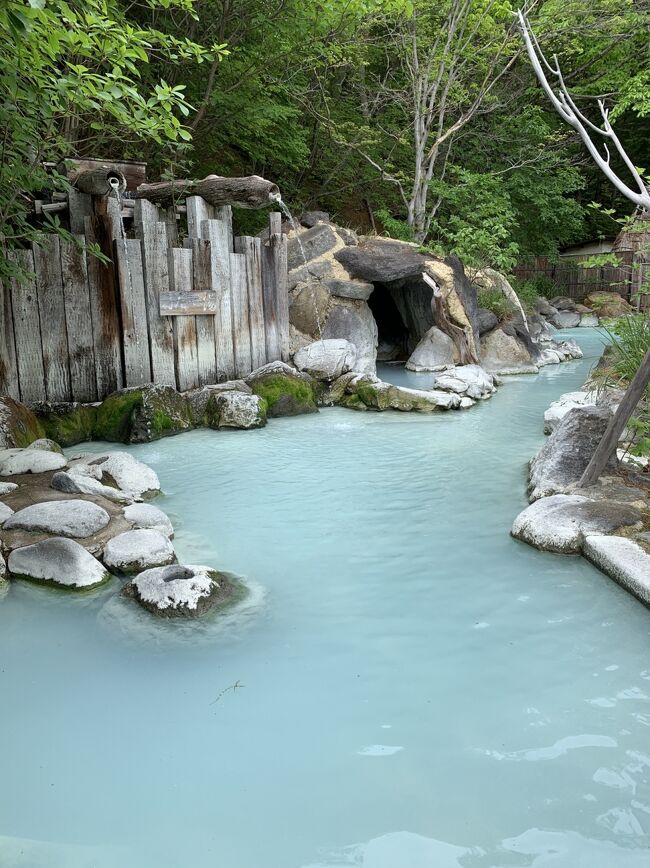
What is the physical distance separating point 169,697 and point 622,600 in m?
2.01

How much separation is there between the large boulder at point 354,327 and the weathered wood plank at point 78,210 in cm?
361

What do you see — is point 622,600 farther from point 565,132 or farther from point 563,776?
point 565,132

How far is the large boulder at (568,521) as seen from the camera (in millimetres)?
3684

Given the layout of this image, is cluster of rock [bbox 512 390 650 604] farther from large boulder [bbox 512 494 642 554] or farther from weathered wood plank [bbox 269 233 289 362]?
weathered wood plank [bbox 269 233 289 362]

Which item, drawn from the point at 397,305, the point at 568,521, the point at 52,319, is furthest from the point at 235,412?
the point at 397,305

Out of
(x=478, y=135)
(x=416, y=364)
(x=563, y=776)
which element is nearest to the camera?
(x=563, y=776)

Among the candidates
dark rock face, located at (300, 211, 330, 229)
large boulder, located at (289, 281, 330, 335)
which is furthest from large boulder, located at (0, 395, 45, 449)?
dark rock face, located at (300, 211, 330, 229)

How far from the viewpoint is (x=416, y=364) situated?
10.4m

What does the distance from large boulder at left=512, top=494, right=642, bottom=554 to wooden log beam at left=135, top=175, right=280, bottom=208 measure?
457 cm

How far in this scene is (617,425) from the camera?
3902 millimetres

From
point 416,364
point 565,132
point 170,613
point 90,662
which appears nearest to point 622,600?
point 170,613

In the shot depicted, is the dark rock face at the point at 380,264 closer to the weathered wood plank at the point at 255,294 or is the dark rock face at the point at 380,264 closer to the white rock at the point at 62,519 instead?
the weathered wood plank at the point at 255,294

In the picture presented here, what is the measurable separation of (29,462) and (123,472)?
23.9 inches

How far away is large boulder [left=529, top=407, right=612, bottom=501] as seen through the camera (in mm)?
4430
